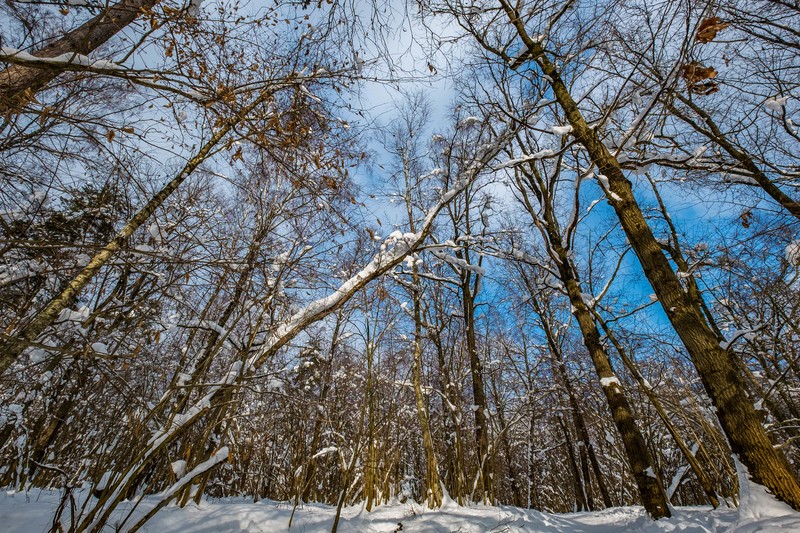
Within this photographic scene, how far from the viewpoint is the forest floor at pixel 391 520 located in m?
2.20

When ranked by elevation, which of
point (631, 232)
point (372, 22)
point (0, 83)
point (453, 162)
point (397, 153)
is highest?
point (397, 153)

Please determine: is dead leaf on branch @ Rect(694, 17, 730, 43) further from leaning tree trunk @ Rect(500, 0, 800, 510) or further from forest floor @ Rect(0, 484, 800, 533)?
forest floor @ Rect(0, 484, 800, 533)

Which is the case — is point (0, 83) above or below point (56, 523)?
above

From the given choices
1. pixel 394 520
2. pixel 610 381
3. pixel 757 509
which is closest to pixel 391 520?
pixel 394 520

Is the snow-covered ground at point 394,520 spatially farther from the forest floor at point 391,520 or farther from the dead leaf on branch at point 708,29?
the dead leaf on branch at point 708,29

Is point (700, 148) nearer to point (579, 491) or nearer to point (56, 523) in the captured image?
point (56, 523)

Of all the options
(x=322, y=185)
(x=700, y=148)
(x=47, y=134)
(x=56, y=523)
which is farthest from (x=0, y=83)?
(x=700, y=148)

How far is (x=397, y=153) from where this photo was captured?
926 cm

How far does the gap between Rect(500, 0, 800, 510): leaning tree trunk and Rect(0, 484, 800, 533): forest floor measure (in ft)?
0.65

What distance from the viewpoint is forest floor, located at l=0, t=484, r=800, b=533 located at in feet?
7.21


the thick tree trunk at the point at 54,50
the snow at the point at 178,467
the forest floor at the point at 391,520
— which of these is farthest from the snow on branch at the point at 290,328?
the thick tree trunk at the point at 54,50

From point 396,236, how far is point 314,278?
3.47 feet

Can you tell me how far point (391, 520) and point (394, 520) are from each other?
3cm

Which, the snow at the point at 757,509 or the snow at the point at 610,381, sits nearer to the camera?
the snow at the point at 757,509
